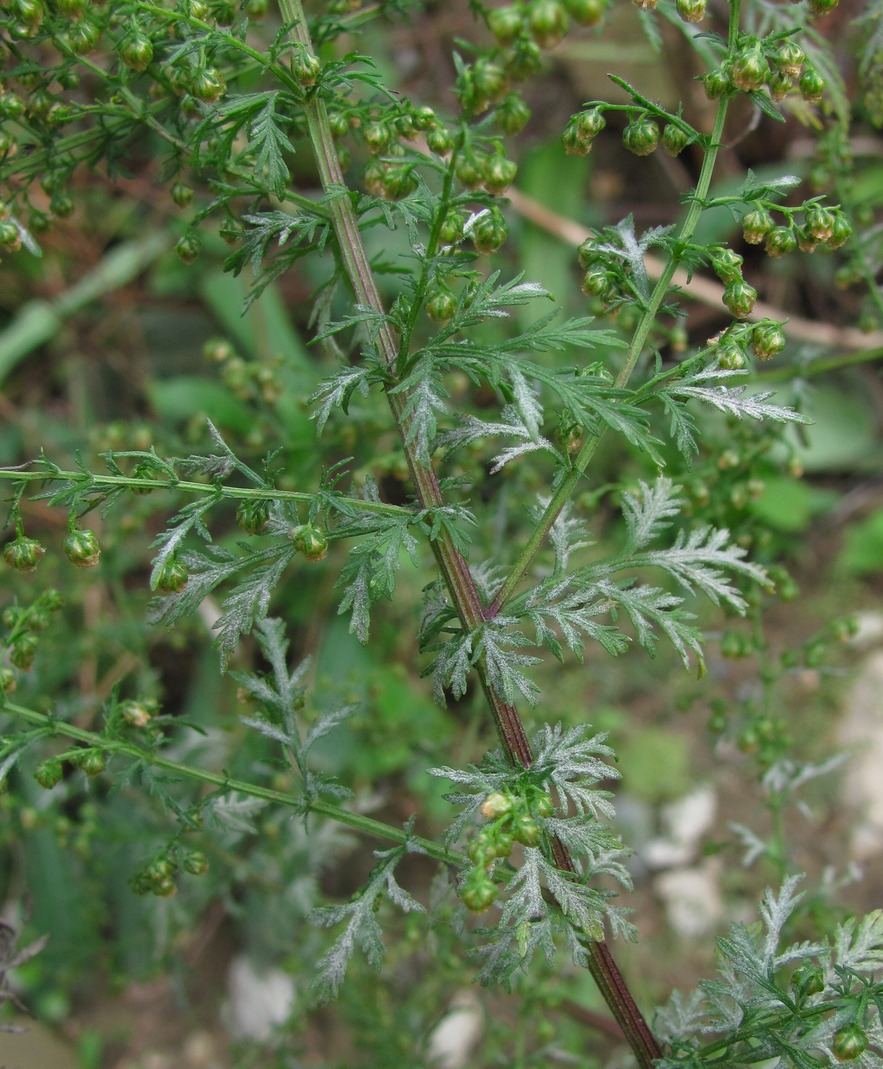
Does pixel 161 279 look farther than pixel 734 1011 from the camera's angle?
Yes

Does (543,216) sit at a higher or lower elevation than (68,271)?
lower

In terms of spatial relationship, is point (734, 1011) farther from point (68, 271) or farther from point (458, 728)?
point (68, 271)

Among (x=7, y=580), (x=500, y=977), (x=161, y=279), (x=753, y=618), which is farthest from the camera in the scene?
(x=161, y=279)

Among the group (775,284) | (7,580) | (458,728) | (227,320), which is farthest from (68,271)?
(775,284)

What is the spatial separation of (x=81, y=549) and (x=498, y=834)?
733mm

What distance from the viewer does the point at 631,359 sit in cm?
152

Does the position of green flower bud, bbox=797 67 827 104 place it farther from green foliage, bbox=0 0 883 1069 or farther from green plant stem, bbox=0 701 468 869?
green plant stem, bbox=0 701 468 869

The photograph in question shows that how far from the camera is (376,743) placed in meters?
2.83

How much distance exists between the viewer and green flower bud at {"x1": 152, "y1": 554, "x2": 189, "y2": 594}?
1439 millimetres

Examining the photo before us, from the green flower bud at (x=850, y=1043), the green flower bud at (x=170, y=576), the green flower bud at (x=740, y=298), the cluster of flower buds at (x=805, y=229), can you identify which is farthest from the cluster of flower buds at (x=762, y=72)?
the green flower bud at (x=850, y=1043)

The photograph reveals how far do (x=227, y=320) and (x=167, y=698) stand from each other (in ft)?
5.42

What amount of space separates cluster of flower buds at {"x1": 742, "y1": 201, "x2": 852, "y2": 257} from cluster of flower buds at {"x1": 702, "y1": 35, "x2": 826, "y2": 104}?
0.57 feet

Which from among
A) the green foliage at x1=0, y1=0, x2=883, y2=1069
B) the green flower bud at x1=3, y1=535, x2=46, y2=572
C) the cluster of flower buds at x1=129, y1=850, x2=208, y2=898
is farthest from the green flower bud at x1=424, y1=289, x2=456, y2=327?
the cluster of flower buds at x1=129, y1=850, x2=208, y2=898

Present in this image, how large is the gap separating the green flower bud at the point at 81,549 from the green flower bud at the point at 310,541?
304mm
